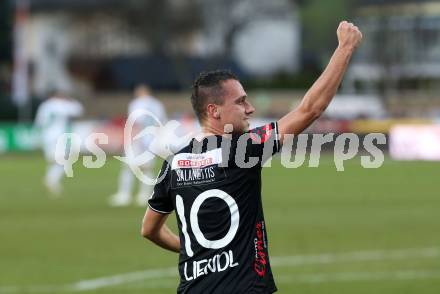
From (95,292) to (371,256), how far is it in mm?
4695

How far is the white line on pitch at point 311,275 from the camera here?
13165 mm

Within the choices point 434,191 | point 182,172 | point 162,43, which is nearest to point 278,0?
point 162,43

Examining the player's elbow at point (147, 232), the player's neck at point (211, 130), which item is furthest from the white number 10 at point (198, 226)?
the player's elbow at point (147, 232)

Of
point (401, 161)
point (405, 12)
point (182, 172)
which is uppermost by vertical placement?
point (405, 12)

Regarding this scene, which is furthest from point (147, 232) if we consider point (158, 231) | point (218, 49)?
point (218, 49)

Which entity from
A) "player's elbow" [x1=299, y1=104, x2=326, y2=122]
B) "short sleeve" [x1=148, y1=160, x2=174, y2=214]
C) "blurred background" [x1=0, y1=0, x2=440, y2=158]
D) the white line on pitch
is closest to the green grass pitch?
the white line on pitch

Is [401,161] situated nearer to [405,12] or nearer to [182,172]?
[182,172]

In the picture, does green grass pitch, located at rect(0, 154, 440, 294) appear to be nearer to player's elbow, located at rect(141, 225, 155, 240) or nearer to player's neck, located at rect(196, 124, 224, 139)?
player's elbow, located at rect(141, 225, 155, 240)

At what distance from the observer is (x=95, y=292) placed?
1280cm

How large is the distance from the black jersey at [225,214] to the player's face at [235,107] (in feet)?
0.30

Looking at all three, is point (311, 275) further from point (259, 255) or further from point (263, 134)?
point (263, 134)

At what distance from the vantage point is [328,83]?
6.12 metres

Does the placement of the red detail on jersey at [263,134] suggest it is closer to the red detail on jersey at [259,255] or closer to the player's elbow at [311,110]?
the player's elbow at [311,110]

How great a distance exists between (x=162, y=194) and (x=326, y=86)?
129 cm
